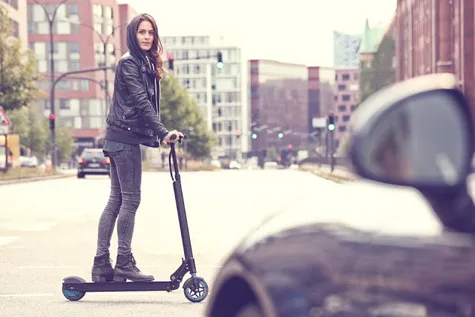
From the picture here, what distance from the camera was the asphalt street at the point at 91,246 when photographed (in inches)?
284

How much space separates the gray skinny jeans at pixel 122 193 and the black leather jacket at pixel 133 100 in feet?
0.44

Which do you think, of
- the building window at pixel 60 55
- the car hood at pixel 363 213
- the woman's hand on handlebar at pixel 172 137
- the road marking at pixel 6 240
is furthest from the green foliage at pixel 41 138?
the car hood at pixel 363 213

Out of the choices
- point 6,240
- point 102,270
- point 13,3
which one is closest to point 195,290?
point 102,270

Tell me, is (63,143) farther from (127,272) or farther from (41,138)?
(127,272)

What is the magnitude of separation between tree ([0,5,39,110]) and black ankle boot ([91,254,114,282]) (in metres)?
A: 39.0

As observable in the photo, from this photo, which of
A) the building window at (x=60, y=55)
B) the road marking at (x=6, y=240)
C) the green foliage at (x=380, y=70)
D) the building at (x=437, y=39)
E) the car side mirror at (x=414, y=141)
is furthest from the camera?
the building window at (x=60, y=55)

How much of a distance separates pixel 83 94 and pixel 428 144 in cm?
13020

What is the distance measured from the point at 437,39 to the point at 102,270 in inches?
2376

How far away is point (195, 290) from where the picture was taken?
714 centimetres

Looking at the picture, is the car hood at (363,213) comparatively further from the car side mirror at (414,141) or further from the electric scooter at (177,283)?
the electric scooter at (177,283)

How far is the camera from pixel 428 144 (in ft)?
7.25

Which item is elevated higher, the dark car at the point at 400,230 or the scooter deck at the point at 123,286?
the dark car at the point at 400,230

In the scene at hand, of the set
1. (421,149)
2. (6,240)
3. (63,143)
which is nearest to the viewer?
(421,149)

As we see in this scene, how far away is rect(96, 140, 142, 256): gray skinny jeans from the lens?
711 centimetres
